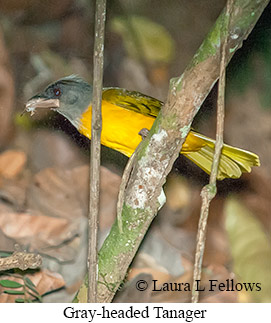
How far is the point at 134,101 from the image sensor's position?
3.26 feet

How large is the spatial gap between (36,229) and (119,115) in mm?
475

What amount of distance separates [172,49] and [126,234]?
1.92 feet

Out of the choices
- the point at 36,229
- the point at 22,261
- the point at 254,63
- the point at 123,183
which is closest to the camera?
the point at 123,183

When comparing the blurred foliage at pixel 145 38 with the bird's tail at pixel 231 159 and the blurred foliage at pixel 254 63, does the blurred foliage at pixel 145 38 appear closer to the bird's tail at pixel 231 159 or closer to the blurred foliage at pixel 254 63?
the blurred foliage at pixel 254 63

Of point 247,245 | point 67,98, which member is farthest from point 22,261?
point 247,245

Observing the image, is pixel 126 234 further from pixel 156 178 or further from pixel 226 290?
pixel 226 290

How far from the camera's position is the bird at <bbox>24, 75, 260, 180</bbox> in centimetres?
96

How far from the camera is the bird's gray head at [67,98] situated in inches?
38.9

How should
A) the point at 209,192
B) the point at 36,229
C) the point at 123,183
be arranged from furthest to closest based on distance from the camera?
the point at 36,229 → the point at 123,183 → the point at 209,192

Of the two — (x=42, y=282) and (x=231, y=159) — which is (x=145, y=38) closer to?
(x=231, y=159)

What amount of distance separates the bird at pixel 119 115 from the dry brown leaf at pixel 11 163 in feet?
1.12

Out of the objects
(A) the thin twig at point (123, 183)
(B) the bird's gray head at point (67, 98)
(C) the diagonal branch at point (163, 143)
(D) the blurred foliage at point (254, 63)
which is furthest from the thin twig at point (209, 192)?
(D) the blurred foliage at point (254, 63)

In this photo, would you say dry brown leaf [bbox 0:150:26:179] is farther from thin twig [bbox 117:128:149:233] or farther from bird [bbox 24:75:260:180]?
thin twig [bbox 117:128:149:233]

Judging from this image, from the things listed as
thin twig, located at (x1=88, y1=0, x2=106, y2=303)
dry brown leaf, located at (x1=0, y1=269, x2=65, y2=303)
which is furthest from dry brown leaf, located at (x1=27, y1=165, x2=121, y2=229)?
thin twig, located at (x1=88, y1=0, x2=106, y2=303)
